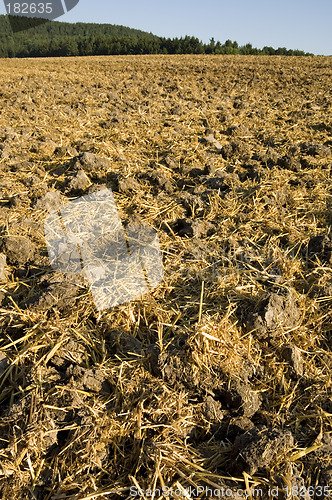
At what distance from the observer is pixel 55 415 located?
206 centimetres

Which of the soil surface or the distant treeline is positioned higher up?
the distant treeline

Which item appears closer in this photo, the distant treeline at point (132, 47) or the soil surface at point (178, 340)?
the soil surface at point (178, 340)

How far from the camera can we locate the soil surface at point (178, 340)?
6.14ft

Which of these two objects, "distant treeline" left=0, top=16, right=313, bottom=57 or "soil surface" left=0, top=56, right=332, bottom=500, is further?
"distant treeline" left=0, top=16, right=313, bottom=57

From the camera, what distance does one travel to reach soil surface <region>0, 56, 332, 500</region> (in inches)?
73.7

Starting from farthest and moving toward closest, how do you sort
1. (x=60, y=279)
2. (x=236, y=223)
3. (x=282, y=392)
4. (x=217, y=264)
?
(x=236, y=223), (x=217, y=264), (x=60, y=279), (x=282, y=392)

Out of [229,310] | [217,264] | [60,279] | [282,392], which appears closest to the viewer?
[282,392]

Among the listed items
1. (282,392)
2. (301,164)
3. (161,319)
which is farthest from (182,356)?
(301,164)

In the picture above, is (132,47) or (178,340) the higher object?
(132,47)

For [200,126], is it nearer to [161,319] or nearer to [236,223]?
[236,223]

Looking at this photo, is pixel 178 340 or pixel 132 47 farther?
pixel 132 47

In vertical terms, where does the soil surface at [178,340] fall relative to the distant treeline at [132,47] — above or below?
below

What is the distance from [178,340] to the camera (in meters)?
2.47

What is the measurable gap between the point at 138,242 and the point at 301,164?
3506mm
